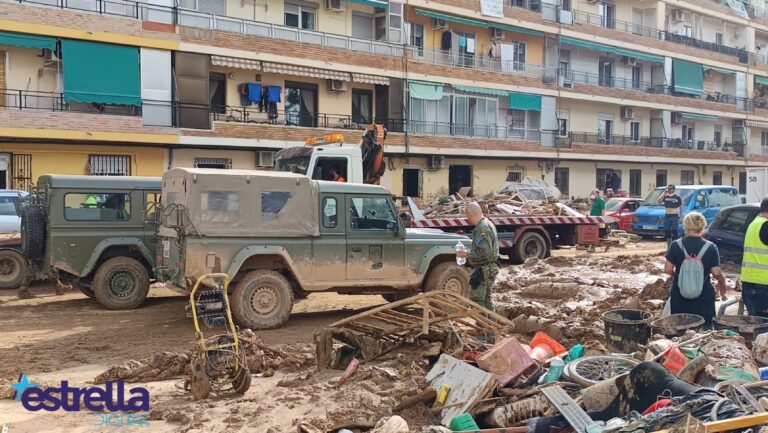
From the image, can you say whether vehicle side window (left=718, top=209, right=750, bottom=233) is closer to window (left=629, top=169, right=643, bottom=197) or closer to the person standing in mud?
the person standing in mud

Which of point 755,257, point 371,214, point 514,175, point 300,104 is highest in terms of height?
point 300,104

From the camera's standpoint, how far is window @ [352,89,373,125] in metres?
28.5

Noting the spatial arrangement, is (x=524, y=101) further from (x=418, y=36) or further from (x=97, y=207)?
(x=97, y=207)

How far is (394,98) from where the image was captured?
28.4 metres

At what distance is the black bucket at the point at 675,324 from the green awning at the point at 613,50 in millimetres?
30684

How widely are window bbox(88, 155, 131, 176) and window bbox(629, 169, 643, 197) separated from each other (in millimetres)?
28852

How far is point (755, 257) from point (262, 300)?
20.4ft

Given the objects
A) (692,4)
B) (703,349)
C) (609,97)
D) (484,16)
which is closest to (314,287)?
(703,349)

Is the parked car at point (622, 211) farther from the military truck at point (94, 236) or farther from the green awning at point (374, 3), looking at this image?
the military truck at point (94, 236)

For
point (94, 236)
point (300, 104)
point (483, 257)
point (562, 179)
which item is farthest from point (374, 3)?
point (483, 257)

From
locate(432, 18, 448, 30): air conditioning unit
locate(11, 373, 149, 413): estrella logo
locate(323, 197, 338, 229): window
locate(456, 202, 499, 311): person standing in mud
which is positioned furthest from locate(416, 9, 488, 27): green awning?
locate(11, 373, 149, 413): estrella logo

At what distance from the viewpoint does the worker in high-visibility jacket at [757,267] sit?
7.52 m

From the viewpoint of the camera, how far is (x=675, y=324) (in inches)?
284

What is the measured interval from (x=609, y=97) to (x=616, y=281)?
26141mm
